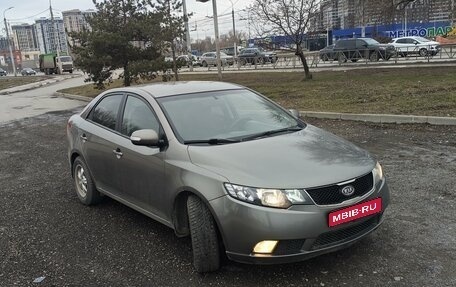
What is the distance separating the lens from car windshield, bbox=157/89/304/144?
4211mm

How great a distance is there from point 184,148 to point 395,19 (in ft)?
71.0

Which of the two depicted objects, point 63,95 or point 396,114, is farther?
point 63,95

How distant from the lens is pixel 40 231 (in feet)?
16.3

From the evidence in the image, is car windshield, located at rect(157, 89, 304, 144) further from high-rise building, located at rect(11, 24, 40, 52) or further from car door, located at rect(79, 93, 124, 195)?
high-rise building, located at rect(11, 24, 40, 52)

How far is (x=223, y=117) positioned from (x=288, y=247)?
1.59 m

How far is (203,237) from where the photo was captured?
3604mm

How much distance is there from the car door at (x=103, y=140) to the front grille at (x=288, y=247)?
6.82 ft

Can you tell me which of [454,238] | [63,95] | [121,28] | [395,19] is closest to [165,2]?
[121,28]

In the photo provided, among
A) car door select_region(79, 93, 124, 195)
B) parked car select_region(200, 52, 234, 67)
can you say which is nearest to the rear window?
car door select_region(79, 93, 124, 195)

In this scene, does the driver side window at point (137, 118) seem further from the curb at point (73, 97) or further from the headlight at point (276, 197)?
the curb at point (73, 97)

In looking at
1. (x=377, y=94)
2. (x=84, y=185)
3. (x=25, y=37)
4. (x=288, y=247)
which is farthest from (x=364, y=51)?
(x=25, y=37)

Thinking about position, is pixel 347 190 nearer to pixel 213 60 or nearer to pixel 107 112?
pixel 107 112

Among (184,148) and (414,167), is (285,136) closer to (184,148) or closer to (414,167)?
(184,148)

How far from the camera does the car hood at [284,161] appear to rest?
342cm
